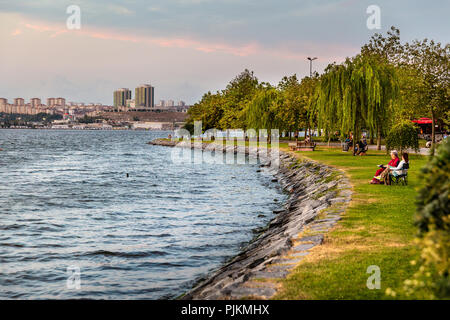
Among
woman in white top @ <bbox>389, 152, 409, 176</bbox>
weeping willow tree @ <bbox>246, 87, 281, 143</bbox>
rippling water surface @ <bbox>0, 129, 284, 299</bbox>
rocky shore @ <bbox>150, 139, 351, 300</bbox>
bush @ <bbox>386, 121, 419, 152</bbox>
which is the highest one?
weeping willow tree @ <bbox>246, 87, 281, 143</bbox>

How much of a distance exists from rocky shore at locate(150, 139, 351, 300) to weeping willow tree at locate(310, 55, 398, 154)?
22.4ft

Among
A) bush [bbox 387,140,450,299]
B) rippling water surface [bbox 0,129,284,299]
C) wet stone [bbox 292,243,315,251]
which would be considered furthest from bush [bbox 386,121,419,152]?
bush [bbox 387,140,450,299]

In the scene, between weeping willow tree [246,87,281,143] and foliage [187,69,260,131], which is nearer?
weeping willow tree [246,87,281,143]

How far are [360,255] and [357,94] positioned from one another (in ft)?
93.7

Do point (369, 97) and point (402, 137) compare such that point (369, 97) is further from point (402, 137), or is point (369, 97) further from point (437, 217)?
point (437, 217)

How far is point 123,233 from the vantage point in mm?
18688

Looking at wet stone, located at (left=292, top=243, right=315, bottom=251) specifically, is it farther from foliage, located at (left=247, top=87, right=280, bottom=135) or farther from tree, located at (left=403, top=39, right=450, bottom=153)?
foliage, located at (left=247, top=87, right=280, bottom=135)

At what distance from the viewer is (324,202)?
58.6ft

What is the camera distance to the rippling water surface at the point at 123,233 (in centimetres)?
1278

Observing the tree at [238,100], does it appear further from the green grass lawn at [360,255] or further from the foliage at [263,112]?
the green grass lawn at [360,255]

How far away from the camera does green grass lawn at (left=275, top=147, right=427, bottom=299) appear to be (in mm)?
7785

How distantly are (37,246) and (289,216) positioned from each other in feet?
32.1
